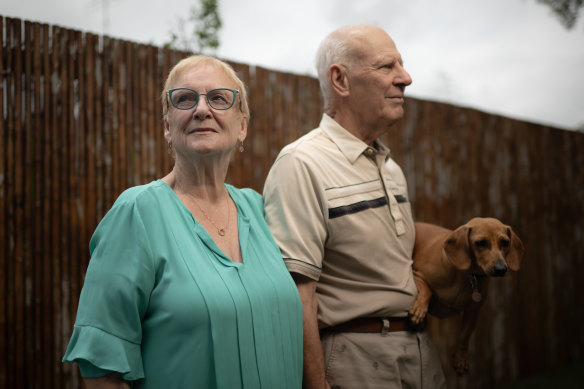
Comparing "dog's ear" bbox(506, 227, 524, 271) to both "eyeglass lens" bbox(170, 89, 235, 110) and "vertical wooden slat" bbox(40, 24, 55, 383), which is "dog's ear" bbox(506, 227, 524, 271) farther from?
"vertical wooden slat" bbox(40, 24, 55, 383)

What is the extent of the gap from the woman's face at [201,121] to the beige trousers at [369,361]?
0.79m

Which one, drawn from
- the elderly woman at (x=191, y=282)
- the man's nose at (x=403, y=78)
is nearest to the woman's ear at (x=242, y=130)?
the elderly woman at (x=191, y=282)

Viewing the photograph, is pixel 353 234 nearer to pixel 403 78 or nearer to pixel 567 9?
pixel 403 78

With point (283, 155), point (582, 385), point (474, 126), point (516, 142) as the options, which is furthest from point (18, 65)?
point (582, 385)

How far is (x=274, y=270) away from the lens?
1.47 m

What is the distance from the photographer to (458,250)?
5.97 feet

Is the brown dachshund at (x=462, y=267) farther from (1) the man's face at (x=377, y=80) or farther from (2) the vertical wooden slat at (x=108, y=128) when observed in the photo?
(2) the vertical wooden slat at (x=108, y=128)

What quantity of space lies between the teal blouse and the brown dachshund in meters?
0.69

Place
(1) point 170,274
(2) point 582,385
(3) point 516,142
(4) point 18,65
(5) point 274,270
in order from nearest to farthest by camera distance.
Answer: (1) point 170,274 → (5) point 274,270 → (4) point 18,65 → (2) point 582,385 → (3) point 516,142

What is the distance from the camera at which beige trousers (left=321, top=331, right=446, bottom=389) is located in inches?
64.3

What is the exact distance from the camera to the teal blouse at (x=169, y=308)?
1.17 metres

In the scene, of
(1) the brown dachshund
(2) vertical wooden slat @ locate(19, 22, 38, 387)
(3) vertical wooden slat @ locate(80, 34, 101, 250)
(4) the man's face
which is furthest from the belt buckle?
(2) vertical wooden slat @ locate(19, 22, 38, 387)

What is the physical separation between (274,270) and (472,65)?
4.13 metres

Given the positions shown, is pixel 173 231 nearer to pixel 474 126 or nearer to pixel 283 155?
pixel 283 155
